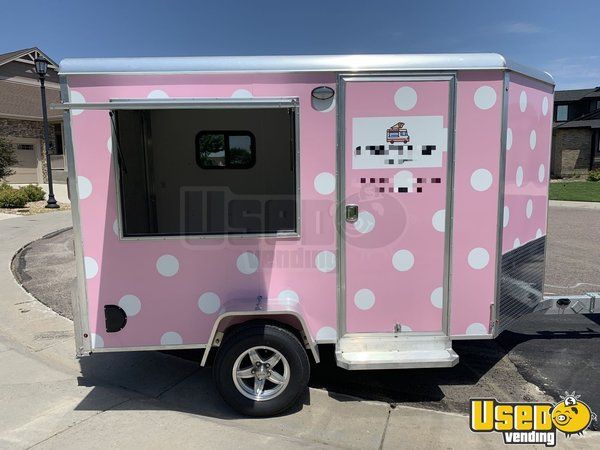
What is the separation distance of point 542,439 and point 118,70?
3.73 metres

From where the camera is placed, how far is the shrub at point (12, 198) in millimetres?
15927

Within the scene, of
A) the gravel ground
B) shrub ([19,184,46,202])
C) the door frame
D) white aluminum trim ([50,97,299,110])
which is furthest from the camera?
shrub ([19,184,46,202])

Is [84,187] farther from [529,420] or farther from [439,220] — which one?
[529,420]

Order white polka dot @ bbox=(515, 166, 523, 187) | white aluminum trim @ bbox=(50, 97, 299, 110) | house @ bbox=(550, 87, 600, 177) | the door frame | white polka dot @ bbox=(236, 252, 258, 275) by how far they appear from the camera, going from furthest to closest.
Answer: house @ bbox=(550, 87, 600, 177)
white polka dot @ bbox=(515, 166, 523, 187)
white polka dot @ bbox=(236, 252, 258, 275)
the door frame
white aluminum trim @ bbox=(50, 97, 299, 110)

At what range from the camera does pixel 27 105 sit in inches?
1067

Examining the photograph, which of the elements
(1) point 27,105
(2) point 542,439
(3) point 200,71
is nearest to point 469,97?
(3) point 200,71

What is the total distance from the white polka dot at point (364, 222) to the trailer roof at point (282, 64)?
100 cm

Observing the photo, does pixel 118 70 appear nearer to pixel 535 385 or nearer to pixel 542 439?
pixel 542 439

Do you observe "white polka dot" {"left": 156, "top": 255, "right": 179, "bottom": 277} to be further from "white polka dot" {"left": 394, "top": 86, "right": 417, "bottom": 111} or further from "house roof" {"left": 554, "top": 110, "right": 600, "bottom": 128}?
"house roof" {"left": 554, "top": 110, "right": 600, "bottom": 128}

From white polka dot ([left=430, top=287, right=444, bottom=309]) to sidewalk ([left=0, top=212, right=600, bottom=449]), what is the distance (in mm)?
800

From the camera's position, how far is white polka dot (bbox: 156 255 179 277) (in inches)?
128

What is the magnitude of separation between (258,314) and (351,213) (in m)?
0.97

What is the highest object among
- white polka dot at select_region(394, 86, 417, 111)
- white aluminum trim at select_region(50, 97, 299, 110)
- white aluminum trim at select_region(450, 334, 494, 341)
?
white polka dot at select_region(394, 86, 417, 111)

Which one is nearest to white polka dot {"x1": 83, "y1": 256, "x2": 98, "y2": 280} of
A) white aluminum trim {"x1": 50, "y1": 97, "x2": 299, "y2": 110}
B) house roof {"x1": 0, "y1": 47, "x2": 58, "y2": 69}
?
white aluminum trim {"x1": 50, "y1": 97, "x2": 299, "y2": 110}
